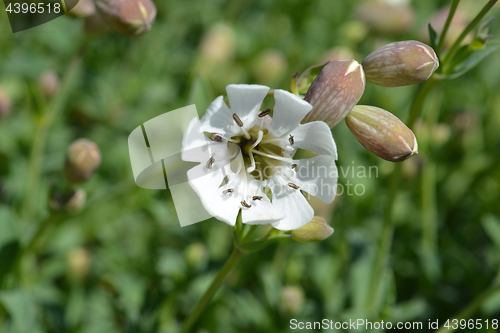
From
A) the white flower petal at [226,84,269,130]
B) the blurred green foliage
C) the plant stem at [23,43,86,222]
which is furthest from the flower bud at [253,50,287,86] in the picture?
the white flower petal at [226,84,269,130]

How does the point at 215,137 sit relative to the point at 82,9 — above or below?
below

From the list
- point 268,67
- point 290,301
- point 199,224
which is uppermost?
point 268,67

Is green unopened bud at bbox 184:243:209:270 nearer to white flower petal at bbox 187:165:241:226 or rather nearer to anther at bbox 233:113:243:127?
white flower petal at bbox 187:165:241:226

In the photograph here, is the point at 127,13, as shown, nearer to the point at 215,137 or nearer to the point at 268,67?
the point at 215,137

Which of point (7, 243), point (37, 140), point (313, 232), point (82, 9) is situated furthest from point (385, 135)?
point (37, 140)

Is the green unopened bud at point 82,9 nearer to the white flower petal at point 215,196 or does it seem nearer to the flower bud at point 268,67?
the white flower petal at point 215,196

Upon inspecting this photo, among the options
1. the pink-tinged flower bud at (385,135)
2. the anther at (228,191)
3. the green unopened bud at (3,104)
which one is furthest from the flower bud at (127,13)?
the green unopened bud at (3,104)
